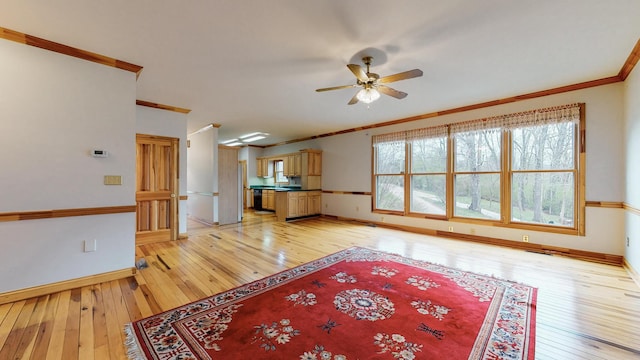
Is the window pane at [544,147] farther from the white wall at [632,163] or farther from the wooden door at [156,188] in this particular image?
the wooden door at [156,188]

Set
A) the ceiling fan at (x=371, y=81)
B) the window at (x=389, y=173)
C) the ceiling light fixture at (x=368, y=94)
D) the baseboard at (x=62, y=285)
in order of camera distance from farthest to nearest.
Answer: the window at (x=389, y=173)
the ceiling light fixture at (x=368, y=94)
the ceiling fan at (x=371, y=81)
the baseboard at (x=62, y=285)

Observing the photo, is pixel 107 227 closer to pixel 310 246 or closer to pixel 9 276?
pixel 9 276

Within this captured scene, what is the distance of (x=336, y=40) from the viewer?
2539mm

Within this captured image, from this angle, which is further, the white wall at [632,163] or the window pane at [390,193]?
the window pane at [390,193]

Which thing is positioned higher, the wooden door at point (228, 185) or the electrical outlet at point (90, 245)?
the wooden door at point (228, 185)

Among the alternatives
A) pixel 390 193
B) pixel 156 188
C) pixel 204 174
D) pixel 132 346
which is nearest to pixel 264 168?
pixel 204 174

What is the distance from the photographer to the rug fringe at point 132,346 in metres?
1.65

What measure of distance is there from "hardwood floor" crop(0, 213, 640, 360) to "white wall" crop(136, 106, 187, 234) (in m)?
0.78

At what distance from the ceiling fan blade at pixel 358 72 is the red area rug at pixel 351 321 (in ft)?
7.75

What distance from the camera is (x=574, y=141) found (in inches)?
153

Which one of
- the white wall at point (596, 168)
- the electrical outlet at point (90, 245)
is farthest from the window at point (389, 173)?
the electrical outlet at point (90, 245)

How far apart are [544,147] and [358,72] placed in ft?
12.4

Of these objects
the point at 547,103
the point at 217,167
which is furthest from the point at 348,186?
the point at 547,103

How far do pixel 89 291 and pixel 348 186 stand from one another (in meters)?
5.70
